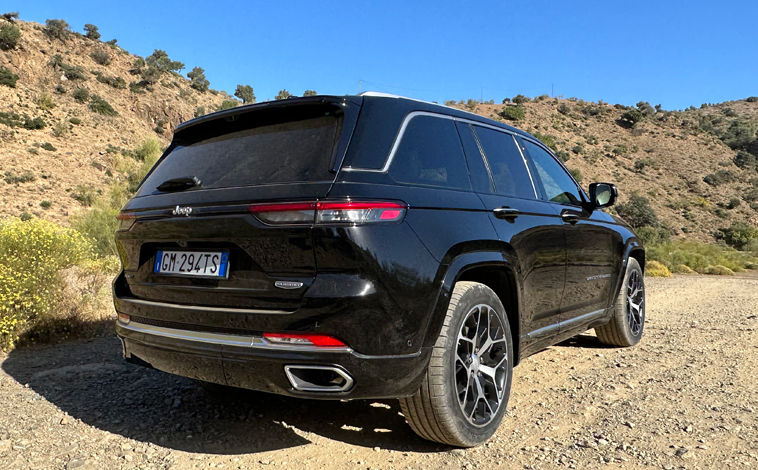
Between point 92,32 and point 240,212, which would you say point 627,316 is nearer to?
point 240,212

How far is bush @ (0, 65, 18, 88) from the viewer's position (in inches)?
1303

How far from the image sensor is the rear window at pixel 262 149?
7.89 ft

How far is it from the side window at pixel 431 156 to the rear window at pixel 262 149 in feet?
1.12

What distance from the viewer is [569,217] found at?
3852 mm

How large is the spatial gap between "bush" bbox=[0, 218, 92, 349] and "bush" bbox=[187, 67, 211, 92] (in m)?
45.1

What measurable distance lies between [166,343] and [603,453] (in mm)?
2167

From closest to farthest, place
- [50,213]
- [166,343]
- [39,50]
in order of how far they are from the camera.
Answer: [166,343], [50,213], [39,50]

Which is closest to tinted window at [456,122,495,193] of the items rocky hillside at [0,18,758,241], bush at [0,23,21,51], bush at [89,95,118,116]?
rocky hillside at [0,18,758,241]

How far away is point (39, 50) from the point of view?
3759 cm

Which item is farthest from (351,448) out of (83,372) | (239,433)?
(83,372)

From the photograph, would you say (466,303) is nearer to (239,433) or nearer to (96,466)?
(239,433)

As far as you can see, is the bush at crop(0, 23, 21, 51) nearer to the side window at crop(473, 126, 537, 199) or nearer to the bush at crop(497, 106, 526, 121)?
the bush at crop(497, 106, 526, 121)

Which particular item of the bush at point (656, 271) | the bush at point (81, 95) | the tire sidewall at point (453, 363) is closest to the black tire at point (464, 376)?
the tire sidewall at point (453, 363)

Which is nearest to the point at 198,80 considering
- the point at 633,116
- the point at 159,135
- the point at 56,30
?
the point at 56,30
